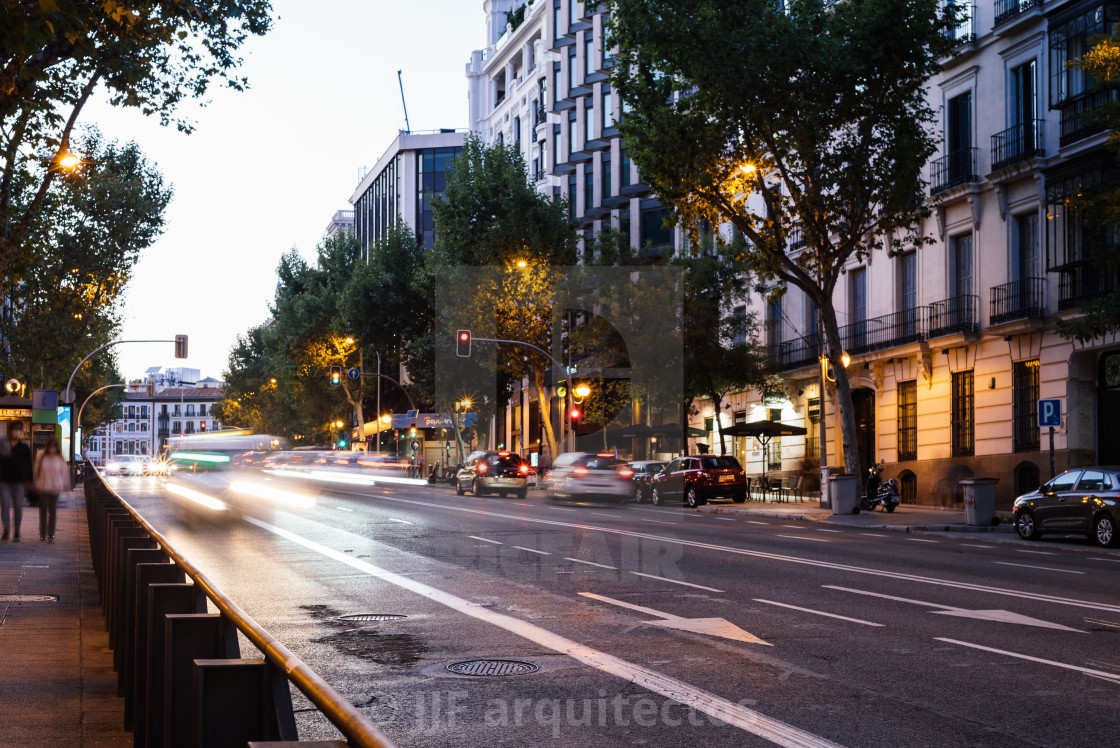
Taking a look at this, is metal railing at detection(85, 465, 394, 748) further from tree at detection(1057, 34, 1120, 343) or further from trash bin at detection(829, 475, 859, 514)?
trash bin at detection(829, 475, 859, 514)

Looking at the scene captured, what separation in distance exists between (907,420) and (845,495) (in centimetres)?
736

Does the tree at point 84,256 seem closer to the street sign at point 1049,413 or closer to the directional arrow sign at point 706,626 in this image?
the street sign at point 1049,413

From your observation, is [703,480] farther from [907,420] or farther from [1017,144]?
[1017,144]

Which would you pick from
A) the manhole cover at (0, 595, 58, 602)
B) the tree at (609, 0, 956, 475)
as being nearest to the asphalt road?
the manhole cover at (0, 595, 58, 602)

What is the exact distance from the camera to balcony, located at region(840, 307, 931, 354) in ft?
127

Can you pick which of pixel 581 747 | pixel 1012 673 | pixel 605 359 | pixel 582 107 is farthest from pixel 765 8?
pixel 582 107

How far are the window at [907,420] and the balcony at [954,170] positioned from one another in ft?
20.0

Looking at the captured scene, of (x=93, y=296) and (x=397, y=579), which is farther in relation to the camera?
(x=93, y=296)

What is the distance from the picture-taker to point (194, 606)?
5742mm

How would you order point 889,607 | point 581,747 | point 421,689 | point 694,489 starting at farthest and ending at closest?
point 694,489
point 889,607
point 421,689
point 581,747

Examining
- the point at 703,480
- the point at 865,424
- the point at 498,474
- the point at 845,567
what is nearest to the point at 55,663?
the point at 845,567

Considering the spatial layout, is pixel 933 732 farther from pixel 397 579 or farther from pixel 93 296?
pixel 93 296

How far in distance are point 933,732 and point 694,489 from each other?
33242 mm

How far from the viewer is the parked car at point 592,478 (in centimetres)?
3956
